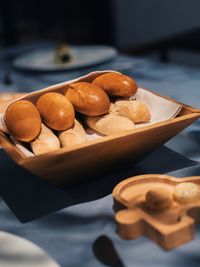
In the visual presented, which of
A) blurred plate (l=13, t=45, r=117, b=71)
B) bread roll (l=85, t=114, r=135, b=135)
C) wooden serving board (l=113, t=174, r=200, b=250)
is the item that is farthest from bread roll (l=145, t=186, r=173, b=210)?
blurred plate (l=13, t=45, r=117, b=71)

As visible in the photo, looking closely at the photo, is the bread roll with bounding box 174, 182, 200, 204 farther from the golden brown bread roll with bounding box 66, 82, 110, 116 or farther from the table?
the golden brown bread roll with bounding box 66, 82, 110, 116

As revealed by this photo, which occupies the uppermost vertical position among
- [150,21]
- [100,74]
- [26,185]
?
[100,74]

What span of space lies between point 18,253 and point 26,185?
199 millimetres

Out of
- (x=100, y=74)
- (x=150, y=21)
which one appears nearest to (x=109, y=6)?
(x=150, y=21)

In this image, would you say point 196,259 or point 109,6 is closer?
point 196,259

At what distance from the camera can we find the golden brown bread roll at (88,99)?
0.64m

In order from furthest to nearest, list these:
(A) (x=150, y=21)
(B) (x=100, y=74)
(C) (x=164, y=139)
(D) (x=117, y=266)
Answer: (A) (x=150, y=21), (B) (x=100, y=74), (C) (x=164, y=139), (D) (x=117, y=266)

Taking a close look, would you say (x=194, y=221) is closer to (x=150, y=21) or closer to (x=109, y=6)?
(x=150, y=21)

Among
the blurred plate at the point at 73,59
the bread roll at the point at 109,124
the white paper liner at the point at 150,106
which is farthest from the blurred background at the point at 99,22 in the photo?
the bread roll at the point at 109,124

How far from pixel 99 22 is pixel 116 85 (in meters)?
3.34

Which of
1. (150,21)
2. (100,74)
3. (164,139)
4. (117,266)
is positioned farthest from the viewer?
(150,21)

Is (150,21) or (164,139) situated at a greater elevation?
(164,139)

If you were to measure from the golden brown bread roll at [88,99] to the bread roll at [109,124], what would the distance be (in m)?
0.01

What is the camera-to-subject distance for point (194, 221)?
1.50ft
